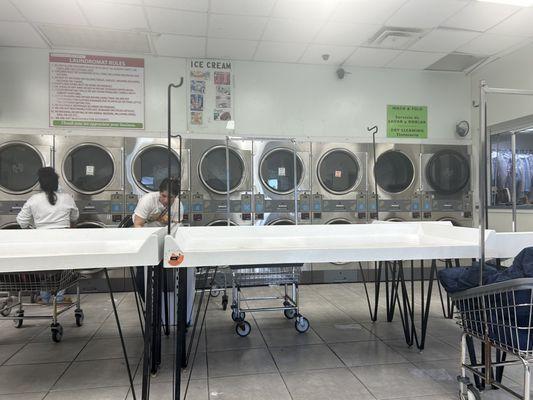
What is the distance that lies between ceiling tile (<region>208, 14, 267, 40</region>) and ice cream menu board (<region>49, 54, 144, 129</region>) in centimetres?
129

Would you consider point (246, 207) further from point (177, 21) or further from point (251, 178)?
point (177, 21)

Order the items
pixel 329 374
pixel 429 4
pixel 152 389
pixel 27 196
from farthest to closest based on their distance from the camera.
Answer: pixel 27 196 < pixel 429 4 < pixel 329 374 < pixel 152 389

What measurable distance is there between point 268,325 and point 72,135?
11.0 ft

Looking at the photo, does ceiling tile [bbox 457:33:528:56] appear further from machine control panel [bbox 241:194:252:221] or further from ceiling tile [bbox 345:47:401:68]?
machine control panel [bbox 241:194:252:221]

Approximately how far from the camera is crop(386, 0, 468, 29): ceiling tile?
3594mm

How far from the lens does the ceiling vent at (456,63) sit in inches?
195

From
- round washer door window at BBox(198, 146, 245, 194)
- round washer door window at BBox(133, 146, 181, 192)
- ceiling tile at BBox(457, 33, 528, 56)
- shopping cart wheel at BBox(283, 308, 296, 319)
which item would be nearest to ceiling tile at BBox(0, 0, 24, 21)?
A: round washer door window at BBox(133, 146, 181, 192)

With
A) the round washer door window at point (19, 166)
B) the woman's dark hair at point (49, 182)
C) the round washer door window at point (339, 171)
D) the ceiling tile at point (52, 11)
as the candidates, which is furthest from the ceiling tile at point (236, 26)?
the round washer door window at point (19, 166)

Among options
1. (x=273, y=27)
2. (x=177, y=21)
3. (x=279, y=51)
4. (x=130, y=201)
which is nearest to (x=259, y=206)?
(x=130, y=201)

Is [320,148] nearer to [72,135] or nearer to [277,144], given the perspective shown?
[277,144]

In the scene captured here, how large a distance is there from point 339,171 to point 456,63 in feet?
7.51

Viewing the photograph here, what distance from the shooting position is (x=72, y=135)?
14.9ft

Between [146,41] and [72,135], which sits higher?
[146,41]

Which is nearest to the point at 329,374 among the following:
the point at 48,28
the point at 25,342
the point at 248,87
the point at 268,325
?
the point at 268,325
